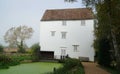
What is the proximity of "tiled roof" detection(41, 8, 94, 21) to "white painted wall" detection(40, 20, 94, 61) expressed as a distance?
82cm

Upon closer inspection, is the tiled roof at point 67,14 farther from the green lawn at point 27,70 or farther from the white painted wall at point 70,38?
the green lawn at point 27,70

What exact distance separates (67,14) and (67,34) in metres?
4.12

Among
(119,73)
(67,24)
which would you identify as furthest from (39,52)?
(119,73)

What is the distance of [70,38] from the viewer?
49.4 m

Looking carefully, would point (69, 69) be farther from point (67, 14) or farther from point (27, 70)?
point (67, 14)

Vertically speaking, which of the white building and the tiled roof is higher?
the tiled roof

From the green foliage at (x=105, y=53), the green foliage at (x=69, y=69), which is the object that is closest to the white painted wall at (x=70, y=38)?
the green foliage at (x=105, y=53)

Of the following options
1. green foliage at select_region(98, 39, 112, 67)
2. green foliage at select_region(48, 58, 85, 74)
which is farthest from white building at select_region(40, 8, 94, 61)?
green foliage at select_region(48, 58, 85, 74)

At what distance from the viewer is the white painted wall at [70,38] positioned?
158 feet

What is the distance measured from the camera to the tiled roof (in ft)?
162

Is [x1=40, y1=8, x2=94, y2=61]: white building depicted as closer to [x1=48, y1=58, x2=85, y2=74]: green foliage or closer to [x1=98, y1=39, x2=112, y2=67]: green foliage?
[x1=98, y1=39, x2=112, y2=67]: green foliage

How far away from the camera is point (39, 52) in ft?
162

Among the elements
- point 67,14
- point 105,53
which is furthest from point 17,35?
point 105,53

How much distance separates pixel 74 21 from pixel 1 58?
19.8m
